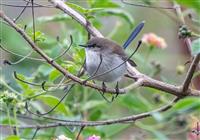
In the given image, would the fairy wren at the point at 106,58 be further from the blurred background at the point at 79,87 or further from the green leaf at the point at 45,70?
the green leaf at the point at 45,70

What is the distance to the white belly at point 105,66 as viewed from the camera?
71.6 inches

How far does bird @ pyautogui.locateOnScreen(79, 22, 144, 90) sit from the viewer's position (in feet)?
5.99

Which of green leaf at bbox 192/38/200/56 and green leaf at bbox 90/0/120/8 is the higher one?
green leaf at bbox 192/38/200/56

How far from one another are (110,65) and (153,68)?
0.48m

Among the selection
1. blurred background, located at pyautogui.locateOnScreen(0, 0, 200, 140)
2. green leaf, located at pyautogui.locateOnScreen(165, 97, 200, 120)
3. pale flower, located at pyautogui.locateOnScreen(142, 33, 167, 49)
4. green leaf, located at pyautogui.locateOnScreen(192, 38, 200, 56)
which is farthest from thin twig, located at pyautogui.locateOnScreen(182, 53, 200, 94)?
pale flower, located at pyautogui.locateOnScreen(142, 33, 167, 49)

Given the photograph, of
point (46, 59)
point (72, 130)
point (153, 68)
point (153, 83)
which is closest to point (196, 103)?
point (46, 59)

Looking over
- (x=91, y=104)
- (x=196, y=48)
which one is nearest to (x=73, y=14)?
(x=91, y=104)

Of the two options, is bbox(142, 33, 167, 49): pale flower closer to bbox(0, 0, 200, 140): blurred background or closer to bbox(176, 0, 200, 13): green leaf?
bbox(0, 0, 200, 140): blurred background

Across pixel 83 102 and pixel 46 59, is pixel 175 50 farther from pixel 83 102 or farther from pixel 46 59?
pixel 46 59

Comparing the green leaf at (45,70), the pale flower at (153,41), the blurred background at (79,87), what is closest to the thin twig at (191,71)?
the blurred background at (79,87)

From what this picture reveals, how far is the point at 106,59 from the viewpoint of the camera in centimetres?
197

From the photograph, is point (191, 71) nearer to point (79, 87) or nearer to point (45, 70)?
point (45, 70)

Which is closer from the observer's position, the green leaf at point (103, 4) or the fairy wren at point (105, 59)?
the fairy wren at point (105, 59)

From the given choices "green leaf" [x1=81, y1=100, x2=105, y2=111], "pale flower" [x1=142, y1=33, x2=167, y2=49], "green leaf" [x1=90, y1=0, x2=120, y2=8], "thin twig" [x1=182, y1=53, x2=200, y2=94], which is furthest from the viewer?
"pale flower" [x1=142, y1=33, x2=167, y2=49]
